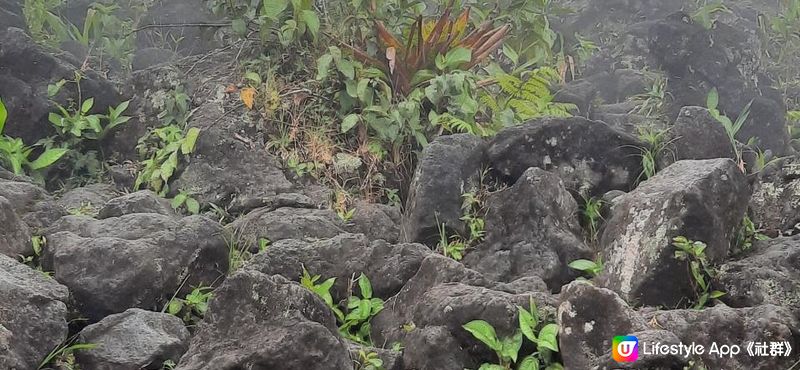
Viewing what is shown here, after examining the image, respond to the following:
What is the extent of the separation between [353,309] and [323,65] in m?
2.48

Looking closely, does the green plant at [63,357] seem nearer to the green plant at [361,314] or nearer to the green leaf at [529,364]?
the green plant at [361,314]

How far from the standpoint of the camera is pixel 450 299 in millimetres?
4059

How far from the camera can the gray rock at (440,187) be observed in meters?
5.31

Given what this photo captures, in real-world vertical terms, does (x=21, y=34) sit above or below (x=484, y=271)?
above

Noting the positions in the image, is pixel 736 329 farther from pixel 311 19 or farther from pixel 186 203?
pixel 311 19

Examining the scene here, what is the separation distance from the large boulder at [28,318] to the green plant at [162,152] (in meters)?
2.10

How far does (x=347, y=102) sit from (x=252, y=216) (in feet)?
5.02

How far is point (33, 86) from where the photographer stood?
669 centimetres

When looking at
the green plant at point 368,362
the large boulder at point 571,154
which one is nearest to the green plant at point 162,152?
the large boulder at point 571,154

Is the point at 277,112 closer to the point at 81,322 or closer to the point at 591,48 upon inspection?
the point at 81,322

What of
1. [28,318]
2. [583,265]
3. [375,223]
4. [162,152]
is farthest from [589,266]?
[162,152]

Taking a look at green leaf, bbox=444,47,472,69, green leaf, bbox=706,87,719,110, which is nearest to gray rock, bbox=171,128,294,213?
green leaf, bbox=444,47,472,69

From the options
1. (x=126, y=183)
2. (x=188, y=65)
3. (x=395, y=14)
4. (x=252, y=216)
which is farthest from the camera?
(x=188, y=65)

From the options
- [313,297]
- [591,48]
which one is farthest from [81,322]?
[591,48]
